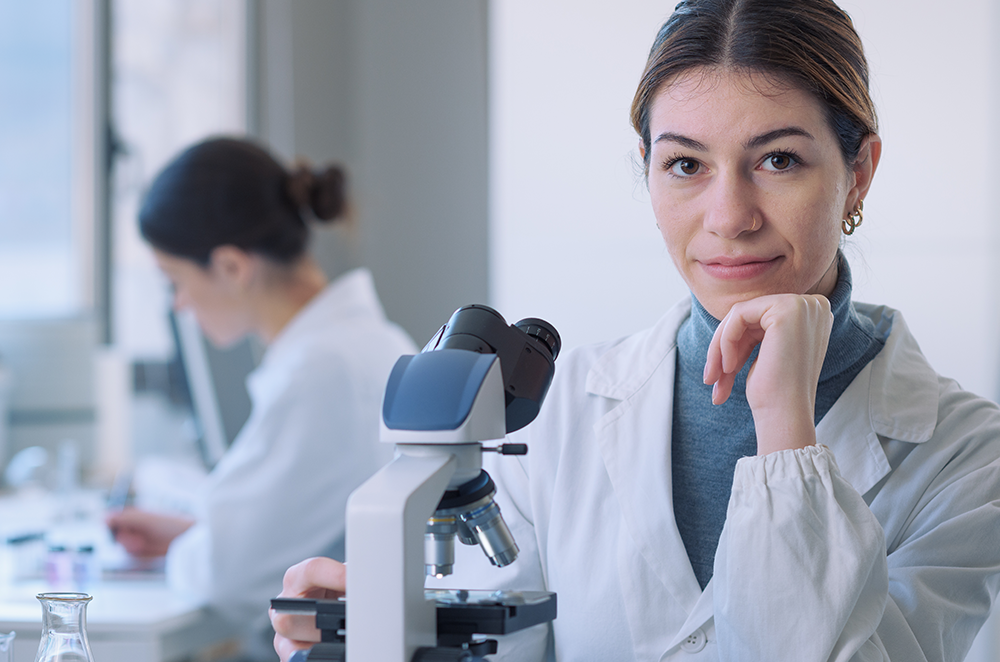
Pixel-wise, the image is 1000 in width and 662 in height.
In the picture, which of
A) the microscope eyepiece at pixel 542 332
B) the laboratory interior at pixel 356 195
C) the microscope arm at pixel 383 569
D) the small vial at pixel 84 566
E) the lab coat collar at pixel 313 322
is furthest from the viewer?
the laboratory interior at pixel 356 195

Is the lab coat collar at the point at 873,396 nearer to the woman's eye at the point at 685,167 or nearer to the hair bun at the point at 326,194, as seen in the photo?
the woman's eye at the point at 685,167

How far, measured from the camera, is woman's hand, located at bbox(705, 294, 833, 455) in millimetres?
1013

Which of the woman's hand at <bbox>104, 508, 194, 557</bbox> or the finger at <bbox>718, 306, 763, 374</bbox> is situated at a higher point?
the finger at <bbox>718, 306, 763, 374</bbox>

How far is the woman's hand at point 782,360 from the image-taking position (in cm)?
101

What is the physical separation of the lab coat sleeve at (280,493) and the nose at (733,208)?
4.15ft

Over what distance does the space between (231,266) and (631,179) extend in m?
1.05

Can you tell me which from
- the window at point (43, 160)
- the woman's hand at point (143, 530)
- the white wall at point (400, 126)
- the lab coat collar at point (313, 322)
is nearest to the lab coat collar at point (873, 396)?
the lab coat collar at point (313, 322)

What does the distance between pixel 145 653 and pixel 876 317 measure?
146 centimetres

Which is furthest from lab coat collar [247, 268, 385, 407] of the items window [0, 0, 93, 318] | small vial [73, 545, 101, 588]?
window [0, 0, 93, 318]

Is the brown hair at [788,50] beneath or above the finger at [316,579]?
above

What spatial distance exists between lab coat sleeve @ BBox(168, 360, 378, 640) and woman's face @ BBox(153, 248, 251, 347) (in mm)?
351

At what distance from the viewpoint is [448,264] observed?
12.0 ft

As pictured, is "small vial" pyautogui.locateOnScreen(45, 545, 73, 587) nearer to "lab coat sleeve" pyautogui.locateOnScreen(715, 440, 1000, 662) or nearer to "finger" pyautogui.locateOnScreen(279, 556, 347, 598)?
"finger" pyautogui.locateOnScreen(279, 556, 347, 598)

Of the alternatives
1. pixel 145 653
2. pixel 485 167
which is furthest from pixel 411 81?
pixel 145 653
